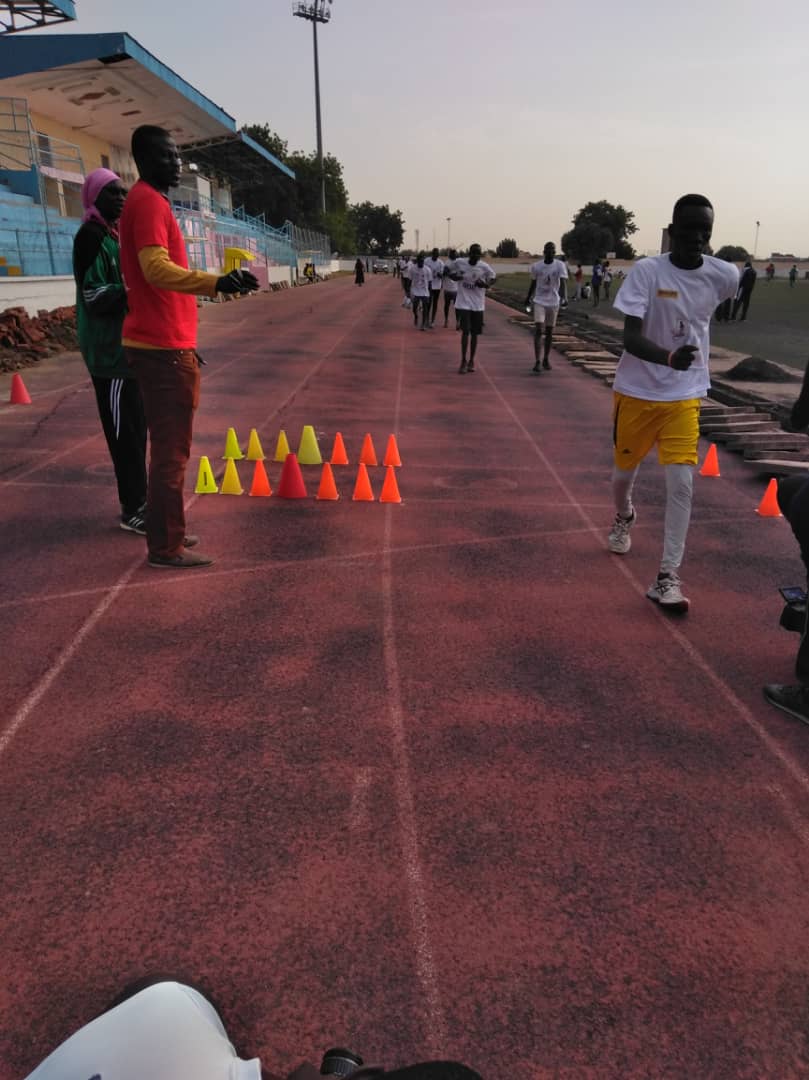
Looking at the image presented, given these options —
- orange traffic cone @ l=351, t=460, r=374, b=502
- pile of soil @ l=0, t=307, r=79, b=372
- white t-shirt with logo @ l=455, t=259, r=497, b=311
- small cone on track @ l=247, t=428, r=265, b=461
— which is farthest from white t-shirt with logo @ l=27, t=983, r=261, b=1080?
pile of soil @ l=0, t=307, r=79, b=372

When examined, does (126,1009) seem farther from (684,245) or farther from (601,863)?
(684,245)

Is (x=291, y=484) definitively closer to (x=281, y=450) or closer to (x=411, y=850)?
(x=281, y=450)

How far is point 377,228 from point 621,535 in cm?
18545

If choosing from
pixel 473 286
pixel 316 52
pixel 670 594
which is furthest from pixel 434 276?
pixel 316 52

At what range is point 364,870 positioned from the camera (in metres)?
2.56

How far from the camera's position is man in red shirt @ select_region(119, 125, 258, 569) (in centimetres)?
403

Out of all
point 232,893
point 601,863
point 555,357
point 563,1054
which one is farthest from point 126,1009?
point 555,357

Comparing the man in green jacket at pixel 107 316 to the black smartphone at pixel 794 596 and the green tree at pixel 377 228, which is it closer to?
the black smartphone at pixel 794 596

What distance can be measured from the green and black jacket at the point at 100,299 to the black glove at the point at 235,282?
1.30 m

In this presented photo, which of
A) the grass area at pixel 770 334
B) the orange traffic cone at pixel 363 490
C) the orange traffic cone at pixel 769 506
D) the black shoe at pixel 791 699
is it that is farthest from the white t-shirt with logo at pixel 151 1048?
the grass area at pixel 770 334

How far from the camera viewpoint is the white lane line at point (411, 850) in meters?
2.07

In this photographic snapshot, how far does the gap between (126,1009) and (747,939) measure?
A: 1806 mm

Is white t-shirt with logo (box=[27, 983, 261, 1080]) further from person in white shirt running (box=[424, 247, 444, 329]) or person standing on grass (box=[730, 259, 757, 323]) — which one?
person standing on grass (box=[730, 259, 757, 323])

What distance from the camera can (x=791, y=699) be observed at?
359 centimetres
